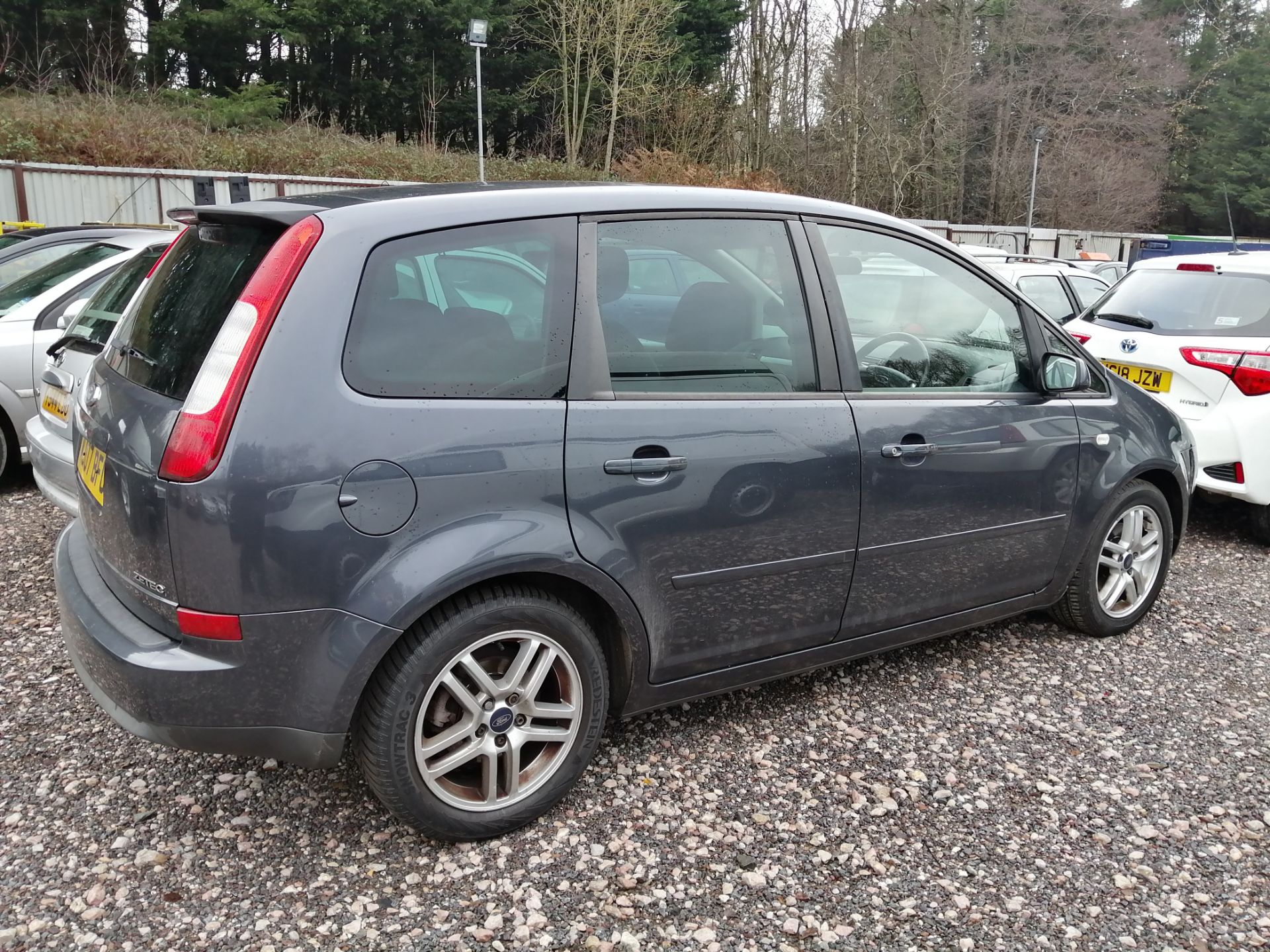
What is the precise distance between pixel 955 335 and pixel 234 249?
240cm

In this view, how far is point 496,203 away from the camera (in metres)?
2.62

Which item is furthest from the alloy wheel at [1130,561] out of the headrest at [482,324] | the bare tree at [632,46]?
the bare tree at [632,46]

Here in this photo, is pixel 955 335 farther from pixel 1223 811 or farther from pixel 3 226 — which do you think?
pixel 3 226

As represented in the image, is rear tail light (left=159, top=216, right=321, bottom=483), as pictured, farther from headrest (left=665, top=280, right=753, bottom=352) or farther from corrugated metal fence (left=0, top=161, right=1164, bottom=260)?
corrugated metal fence (left=0, top=161, right=1164, bottom=260)

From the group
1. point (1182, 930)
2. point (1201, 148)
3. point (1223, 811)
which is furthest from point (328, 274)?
point (1201, 148)

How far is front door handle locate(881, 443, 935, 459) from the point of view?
10.3 feet

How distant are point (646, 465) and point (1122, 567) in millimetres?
2548

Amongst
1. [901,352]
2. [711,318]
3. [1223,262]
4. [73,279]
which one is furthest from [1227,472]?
[73,279]

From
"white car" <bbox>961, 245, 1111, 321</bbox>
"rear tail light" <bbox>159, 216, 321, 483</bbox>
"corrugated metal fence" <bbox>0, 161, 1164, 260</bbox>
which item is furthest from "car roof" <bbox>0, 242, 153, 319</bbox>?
"corrugated metal fence" <bbox>0, 161, 1164, 260</bbox>

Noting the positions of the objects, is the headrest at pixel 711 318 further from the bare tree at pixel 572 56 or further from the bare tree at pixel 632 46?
the bare tree at pixel 572 56

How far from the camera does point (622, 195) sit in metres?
2.84

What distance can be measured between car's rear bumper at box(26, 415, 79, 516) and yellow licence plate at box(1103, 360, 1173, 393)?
5329 mm

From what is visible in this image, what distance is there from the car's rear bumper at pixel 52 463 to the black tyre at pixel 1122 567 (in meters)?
4.13

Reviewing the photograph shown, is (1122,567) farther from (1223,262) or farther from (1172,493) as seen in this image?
(1223,262)
